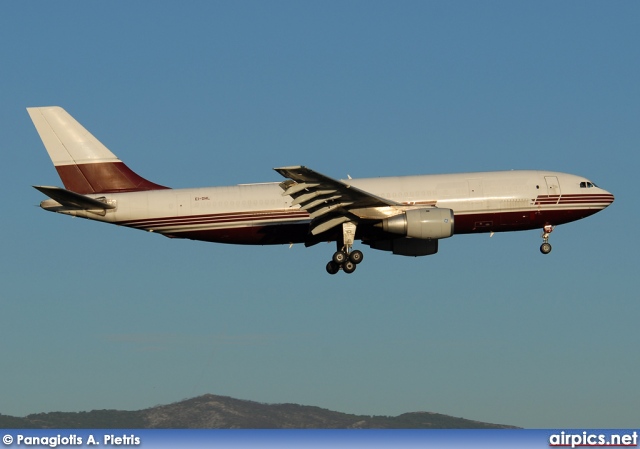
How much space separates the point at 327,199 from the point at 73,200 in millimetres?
12265

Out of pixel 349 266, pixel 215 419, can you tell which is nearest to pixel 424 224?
pixel 349 266

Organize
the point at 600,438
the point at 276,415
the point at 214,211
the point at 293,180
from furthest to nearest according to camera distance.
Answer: the point at 276,415 → the point at 214,211 → the point at 293,180 → the point at 600,438

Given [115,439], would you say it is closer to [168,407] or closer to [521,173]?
[521,173]

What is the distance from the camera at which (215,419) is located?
302ft

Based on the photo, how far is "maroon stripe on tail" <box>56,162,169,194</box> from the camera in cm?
6050

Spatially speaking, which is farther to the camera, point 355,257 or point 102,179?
point 102,179

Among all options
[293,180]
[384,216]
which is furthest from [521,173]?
[293,180]

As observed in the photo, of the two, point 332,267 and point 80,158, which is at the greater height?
point 80,158

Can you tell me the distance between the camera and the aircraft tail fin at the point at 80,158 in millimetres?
60656

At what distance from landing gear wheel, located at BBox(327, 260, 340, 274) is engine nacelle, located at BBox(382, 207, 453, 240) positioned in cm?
429

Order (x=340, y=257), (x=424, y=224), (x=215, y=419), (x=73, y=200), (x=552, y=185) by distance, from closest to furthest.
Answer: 1. (x=424, y=224)
2. (x=73, y=200)
3. (x=340, y=257)
4. (x=552, y=185)
5. (x=215, y=419)

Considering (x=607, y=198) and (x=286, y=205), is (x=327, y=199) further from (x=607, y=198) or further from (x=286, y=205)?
(x=607, y=198)

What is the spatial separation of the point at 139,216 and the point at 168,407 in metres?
39.3

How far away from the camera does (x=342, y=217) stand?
58.0 meters
